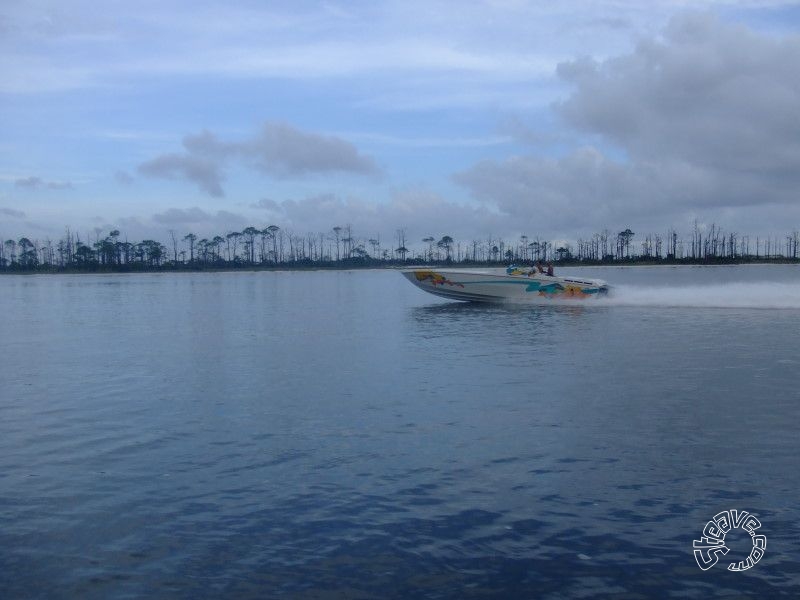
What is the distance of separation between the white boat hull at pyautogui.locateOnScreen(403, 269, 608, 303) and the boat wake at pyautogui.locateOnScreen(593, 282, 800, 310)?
1.14 meters

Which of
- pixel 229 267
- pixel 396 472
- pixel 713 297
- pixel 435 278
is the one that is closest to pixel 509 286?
pixel 435 278

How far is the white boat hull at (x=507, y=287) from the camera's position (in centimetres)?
3753

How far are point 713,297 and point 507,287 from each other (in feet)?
32.5

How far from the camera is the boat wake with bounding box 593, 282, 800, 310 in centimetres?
3528

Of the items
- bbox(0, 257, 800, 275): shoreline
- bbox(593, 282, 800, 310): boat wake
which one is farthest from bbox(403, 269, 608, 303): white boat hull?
bbox(0, 257, 800, 275): shoreline

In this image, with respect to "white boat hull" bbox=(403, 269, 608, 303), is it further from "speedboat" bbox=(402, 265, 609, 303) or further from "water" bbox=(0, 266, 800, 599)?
"water" bbox=(0, 266, 800, 599)

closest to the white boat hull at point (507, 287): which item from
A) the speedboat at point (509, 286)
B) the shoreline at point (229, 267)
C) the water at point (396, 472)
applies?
the speedboat at point (509, 286)

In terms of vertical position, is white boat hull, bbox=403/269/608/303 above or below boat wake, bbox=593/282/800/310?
above

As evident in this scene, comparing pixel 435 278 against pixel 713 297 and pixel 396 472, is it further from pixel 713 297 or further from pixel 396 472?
pixel 396 472

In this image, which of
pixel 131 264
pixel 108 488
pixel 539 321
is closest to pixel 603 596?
pixel 108 488

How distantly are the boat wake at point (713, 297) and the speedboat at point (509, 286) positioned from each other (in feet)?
4.23

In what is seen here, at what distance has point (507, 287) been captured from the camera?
37.8m

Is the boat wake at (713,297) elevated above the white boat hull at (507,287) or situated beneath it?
situated beneath

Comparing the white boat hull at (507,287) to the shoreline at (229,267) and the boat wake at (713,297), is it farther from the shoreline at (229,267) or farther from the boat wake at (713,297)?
the shoreline at (229,267)
